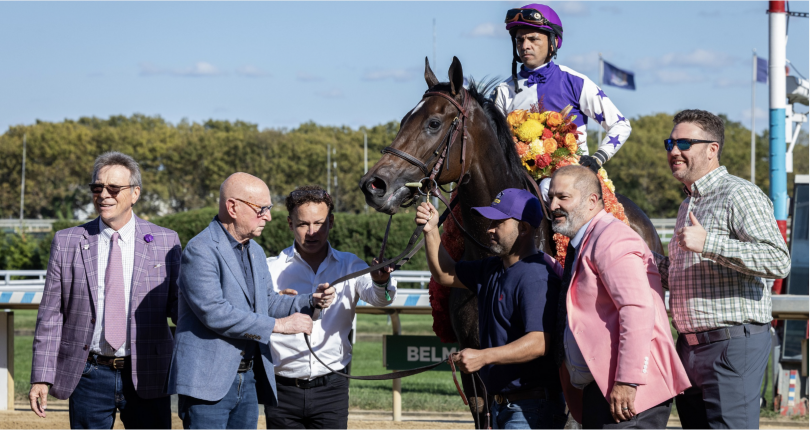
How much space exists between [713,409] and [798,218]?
625 centimetres

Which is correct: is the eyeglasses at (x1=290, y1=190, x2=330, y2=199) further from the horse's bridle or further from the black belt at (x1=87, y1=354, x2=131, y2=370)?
the black belt at (x1=87, y1=354, x2=131, y2=370)

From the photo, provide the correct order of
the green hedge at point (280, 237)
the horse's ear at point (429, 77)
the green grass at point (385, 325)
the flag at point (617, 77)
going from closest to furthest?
1. the horse's ear at point (429, 77)
2. the green grass at point (385, 325)
3. the green hedge at point (280, 237)
4. the flag at point (617, 77)

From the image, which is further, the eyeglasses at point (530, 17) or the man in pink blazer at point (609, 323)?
the eyeglasses at point (530, 17)

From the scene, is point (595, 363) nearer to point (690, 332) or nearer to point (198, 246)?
point (690, 332)

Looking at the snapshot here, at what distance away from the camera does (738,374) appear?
325cm

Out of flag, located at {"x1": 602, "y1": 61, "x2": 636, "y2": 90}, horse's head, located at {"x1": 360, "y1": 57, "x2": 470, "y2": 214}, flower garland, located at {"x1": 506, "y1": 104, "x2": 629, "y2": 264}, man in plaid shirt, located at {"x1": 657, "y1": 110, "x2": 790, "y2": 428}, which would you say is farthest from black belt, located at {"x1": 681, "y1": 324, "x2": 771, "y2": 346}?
flag, located at {"x1": 602, "y1": 61, "x2": 636, "y2": 90}

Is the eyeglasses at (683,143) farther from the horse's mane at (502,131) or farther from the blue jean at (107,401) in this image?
Answer: the blue jean at (107,401)

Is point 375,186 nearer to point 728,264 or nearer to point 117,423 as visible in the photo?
point 728,264

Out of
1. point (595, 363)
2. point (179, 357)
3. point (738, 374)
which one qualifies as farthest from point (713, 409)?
point (179, 357)

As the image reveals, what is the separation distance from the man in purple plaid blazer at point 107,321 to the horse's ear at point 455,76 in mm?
1692

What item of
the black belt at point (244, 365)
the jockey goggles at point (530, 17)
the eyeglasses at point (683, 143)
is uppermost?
the jockey goggles at point (530, 17)

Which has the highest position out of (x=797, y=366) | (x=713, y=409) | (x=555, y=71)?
(x=555, y=71)

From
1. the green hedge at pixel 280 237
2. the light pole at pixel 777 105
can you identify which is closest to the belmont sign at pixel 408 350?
the light pole at pixel 777 105

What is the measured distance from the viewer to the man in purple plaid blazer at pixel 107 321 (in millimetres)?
3676
